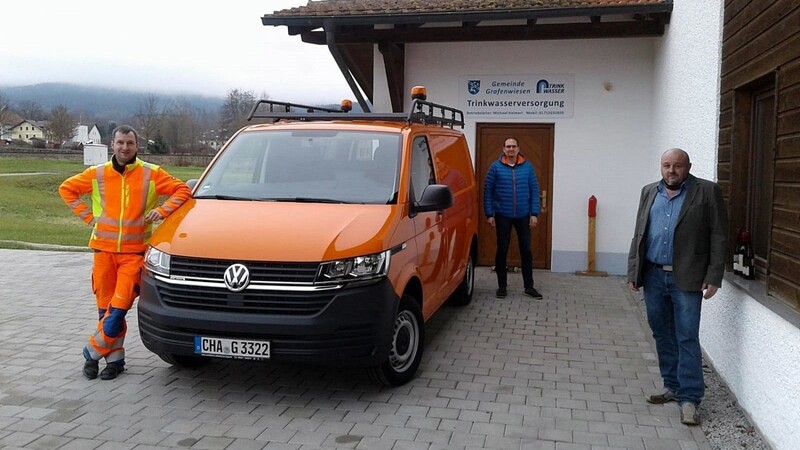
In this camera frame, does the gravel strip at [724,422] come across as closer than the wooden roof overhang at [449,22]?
Yes

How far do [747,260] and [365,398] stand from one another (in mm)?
2987

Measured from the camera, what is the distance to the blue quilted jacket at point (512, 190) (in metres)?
8.91

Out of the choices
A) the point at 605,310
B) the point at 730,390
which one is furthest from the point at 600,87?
the point at 730,390

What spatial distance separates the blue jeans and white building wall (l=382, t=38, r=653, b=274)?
550 cm

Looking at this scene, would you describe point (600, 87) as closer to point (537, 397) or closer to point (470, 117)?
point (470, 117)

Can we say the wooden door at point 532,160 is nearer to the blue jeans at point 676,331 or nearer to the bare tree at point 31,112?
the blue jeans at point 676,331

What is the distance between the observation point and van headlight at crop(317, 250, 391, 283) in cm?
484

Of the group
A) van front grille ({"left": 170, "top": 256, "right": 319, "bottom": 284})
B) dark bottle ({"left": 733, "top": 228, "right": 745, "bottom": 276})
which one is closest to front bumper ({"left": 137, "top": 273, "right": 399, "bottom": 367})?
van front grille ({"left": 170, "top": 256, "right": 319, "bottom": 284})

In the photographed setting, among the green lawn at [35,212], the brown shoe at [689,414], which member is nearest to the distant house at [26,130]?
the green lawn at [35,212]

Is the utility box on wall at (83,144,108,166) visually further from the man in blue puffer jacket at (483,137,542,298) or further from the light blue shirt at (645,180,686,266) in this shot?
the light blue shirt at (645,180,686,266)

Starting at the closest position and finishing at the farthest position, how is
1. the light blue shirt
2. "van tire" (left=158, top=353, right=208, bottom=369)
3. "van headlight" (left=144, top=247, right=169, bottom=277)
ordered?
the light blue shirt → "van headlight" (left=144, top=247, right=169, bottom=277) → "van tire" (left=158, top=353, right=208, bottom=369)

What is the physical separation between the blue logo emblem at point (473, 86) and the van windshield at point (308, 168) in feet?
16.5

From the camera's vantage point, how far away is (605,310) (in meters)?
8.44

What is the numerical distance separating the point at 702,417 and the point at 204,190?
163 inches
